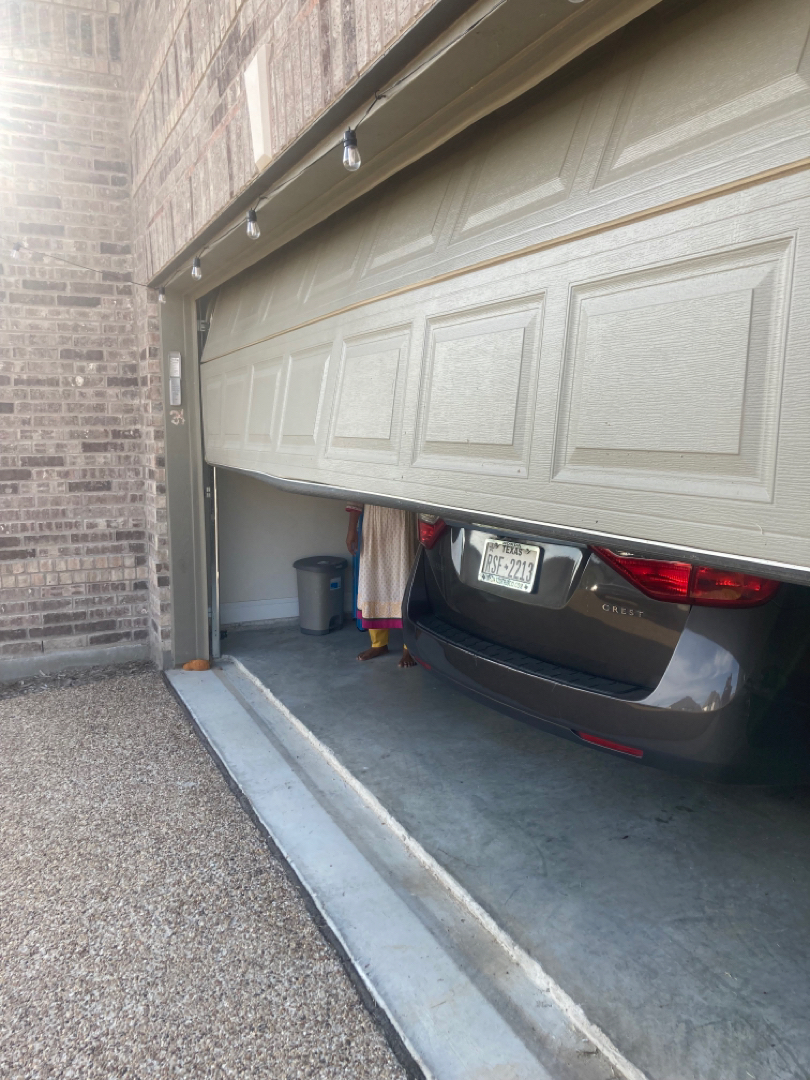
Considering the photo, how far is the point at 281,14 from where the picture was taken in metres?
2.72

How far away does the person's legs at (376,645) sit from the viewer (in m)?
5.46

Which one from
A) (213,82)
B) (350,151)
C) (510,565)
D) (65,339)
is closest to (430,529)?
(510,565)

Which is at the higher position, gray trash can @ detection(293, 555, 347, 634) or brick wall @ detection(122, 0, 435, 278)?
brick wall @ detection(122, 0, 435, 278)

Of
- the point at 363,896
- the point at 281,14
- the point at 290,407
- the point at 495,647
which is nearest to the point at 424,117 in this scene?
the point at 281,14

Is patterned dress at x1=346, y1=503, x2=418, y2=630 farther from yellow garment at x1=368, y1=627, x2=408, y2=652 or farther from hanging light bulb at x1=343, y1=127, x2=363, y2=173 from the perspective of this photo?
hanging light bulb at x1=343, y1=127, x2=363, y2=173

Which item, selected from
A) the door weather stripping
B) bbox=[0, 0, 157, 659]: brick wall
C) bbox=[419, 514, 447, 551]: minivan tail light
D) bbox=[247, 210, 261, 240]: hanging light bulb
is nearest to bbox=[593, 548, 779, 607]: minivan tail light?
the door weather stripping

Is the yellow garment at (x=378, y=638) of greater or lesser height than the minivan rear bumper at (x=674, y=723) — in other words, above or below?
below

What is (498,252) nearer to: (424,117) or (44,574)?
(424,117)

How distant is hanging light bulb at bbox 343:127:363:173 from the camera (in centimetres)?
232

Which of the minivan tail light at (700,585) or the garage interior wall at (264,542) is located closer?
the minivan tail light at (700,585)

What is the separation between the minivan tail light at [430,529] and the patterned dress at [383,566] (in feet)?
5.15

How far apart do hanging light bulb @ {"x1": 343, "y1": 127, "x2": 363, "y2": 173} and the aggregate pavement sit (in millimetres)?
2622

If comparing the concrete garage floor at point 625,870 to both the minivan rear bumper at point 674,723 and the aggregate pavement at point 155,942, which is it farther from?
the aggregate pavement at point 155,942

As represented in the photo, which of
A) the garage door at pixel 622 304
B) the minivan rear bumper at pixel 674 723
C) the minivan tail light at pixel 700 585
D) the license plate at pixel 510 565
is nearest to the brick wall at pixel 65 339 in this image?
the license plate at pixel 510 565
